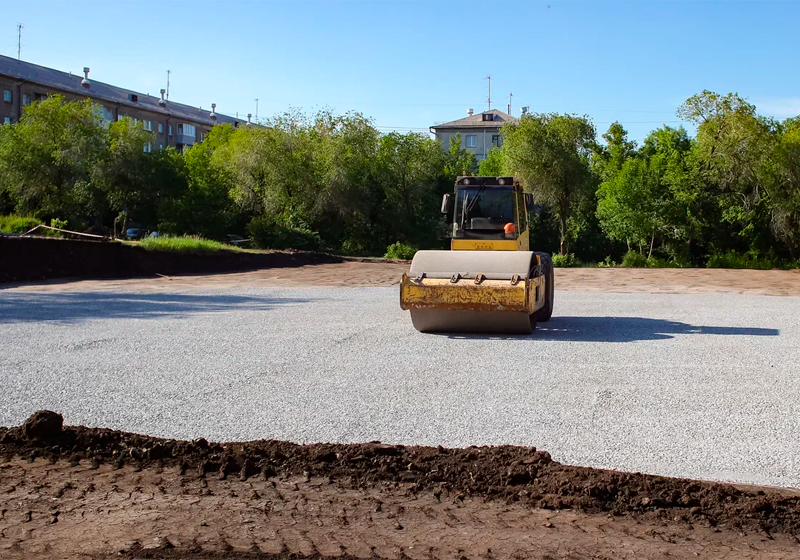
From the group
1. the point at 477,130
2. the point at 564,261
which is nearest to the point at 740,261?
the point at 564,261

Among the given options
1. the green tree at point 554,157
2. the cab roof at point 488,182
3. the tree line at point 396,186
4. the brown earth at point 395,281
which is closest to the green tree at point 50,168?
the tree line at point 396,186

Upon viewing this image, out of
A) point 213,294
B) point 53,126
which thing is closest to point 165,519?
point 213,294

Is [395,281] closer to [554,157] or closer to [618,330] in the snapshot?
[618,330]

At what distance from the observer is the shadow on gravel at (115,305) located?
44.0 ft

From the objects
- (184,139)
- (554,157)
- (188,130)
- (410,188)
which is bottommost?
(410,188)

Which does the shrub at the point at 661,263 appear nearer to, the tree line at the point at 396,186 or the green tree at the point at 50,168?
the tree line at the point at 396,186

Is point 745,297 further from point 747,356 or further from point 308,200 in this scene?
point 308,200

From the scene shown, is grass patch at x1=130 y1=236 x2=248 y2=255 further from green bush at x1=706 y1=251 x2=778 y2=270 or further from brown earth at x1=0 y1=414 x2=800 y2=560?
green bush at x1=706 y1=251 x2=778 y2=270

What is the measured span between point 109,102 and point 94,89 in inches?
98.7

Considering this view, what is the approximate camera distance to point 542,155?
3962 cm

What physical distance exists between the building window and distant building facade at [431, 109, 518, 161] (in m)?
26.6

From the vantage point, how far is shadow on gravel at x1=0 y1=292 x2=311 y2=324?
44.0 ft

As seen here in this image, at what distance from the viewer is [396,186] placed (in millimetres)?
42531

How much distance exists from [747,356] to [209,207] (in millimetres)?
32023
